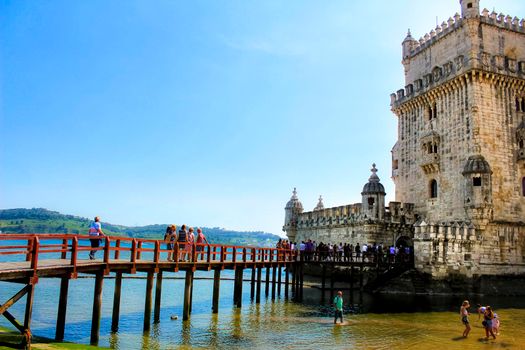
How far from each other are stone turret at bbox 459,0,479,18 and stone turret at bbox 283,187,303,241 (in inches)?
1031

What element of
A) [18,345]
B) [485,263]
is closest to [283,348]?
[18,345]

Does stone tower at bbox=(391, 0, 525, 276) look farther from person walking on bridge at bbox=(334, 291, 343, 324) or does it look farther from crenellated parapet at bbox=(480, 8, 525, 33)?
person walking on bridge at bbox=(334, 291, 343, 324)

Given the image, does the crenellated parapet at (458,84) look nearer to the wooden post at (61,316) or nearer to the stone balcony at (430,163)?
the stone balcony at (430,163)

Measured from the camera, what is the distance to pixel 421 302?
2827 cm

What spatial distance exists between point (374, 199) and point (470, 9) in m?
16.0

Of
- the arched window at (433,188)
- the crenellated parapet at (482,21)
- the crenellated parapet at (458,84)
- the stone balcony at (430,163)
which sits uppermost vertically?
the crenellated parapet at (482,21)

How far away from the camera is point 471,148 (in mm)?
32781

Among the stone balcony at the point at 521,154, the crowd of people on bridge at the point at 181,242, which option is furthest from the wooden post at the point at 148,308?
the stone balcony at the point at 521,154

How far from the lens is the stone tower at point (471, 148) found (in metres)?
31.6

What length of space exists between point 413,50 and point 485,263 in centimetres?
1983

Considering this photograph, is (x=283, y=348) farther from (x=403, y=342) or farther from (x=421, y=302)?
(x=421, y=302)

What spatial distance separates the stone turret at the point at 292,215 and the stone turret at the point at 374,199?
1565 centimetres

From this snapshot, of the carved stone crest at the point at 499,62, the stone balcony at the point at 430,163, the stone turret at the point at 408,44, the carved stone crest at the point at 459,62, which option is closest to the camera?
the carved stone crest at the point at 499,62

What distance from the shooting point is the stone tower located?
104 feet
